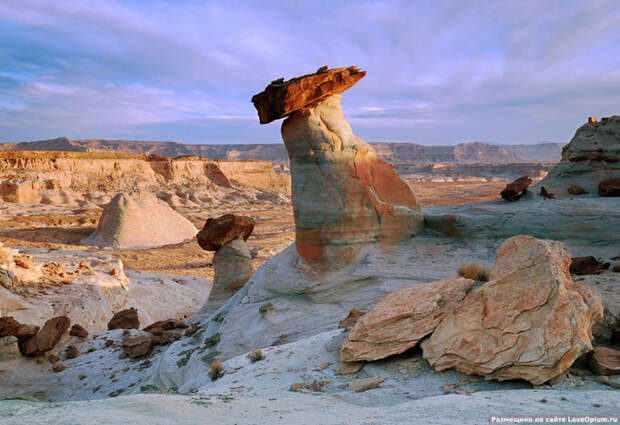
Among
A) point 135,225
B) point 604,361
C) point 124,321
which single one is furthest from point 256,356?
point 135,225

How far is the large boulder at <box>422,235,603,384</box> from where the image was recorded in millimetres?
3369

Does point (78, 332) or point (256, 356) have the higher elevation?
point (256, 356)

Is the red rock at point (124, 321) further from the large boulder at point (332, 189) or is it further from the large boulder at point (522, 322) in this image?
the large boulder at point (522, 322)

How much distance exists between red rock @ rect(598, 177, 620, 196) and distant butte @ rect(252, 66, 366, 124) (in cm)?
656

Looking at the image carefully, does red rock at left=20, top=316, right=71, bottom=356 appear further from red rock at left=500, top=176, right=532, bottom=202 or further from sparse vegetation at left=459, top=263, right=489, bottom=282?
red rock at left=500, top=176, right=532, bottom=202

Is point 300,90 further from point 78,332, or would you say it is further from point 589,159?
point 589,159

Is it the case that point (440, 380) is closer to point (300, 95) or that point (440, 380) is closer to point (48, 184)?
point (300, 95)

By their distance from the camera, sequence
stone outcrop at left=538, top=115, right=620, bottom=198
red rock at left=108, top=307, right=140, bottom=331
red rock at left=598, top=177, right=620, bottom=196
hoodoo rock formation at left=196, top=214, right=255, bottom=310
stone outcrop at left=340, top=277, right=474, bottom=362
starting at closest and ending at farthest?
stone outcrop at left=340, top=277, right=474, bottom=362 < red rock at left=598, top=177, right=620, bottom=196 < hoodoo rock formation at left=196, top=214, right=255, bottom=310 < red rock at left=108, top=307, right=140, bottom=331 < stone outcrop at left=538, top=115, right=620, bottom=198

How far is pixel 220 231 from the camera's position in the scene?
376 inches

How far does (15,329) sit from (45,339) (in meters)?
0.59

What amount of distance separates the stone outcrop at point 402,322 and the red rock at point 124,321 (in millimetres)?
8396

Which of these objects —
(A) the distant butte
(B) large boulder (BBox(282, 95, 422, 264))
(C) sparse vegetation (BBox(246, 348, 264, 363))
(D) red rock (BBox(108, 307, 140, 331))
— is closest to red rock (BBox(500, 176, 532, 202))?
(B) large boulder (BBox(282, 95, 422, 264))

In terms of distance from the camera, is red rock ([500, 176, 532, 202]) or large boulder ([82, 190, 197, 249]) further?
large boulder ([82, 190, 197, 249])

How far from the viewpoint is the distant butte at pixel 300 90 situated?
275 inches
